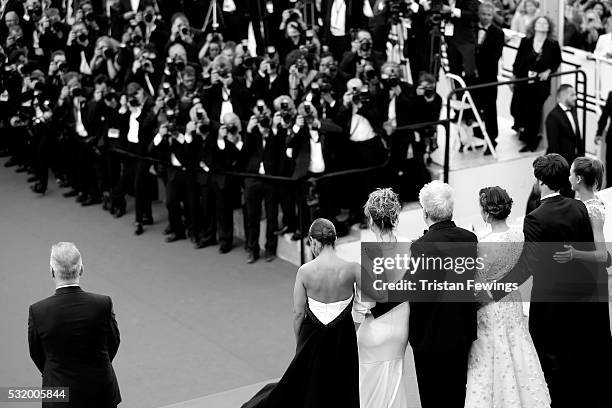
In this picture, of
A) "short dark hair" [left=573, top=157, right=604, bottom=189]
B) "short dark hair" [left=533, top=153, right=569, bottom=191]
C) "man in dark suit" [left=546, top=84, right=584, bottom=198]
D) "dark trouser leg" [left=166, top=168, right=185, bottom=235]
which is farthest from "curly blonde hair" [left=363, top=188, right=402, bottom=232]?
"dark trouser leg" [left=166, top=168, right=185, bottom=235]

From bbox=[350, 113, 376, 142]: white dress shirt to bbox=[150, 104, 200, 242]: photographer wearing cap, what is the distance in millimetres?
1696

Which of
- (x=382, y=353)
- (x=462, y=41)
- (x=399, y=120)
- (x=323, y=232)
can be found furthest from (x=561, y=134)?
(x=323, y=232)

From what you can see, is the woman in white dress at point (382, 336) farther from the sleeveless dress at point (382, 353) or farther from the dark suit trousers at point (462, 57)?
the dark suit trousers at point (462, 57)

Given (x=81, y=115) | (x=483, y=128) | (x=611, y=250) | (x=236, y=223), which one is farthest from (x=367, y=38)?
(x=611, y=250)

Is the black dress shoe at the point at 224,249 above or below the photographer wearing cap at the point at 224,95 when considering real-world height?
below

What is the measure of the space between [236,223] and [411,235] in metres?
2.09

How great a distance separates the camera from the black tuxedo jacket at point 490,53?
14.0 metres

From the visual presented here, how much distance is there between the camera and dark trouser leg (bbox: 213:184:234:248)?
13.2 m

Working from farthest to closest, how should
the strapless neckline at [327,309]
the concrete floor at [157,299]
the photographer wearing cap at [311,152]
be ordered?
the photographer wearing cap at [311,152] < the concrete floor at [157,299] < the strapless neckline at [327,309]

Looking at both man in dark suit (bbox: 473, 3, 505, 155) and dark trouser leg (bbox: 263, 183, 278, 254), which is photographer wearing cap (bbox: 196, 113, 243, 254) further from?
man in dark suit (bbox: 473, 3, 505, 155)

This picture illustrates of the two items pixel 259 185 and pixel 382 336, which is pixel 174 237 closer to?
pixel 259 185

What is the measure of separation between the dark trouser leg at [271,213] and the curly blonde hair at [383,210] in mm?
5449

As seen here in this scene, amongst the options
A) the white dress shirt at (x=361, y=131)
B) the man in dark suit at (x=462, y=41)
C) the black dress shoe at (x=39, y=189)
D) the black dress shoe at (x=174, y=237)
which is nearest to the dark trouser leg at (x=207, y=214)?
the black dress shoe at (x=174, y=237)

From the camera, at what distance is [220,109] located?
1381cm
